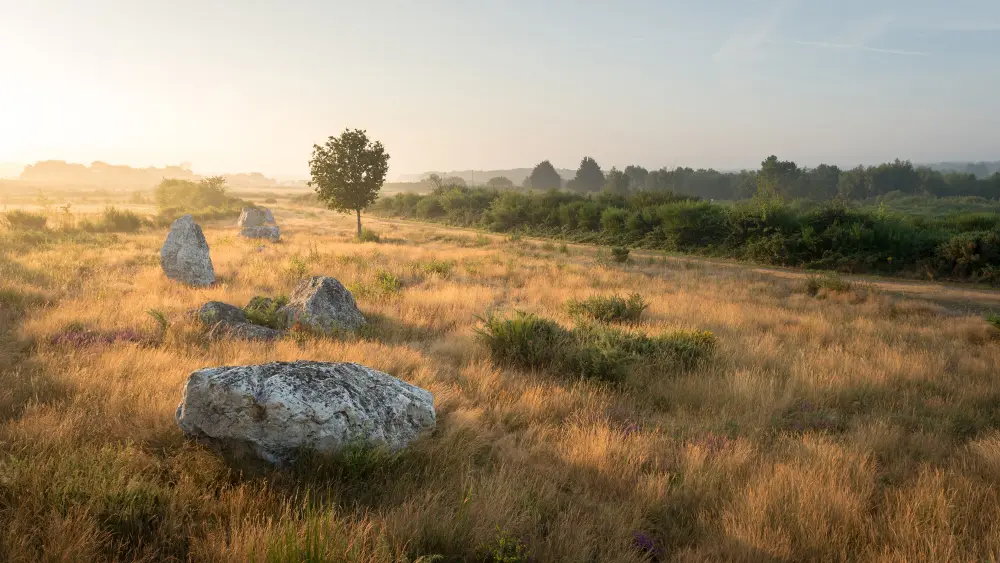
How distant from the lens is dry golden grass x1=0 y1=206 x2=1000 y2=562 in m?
2.66

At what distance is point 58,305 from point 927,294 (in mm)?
23980

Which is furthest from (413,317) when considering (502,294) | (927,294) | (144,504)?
(927,294)

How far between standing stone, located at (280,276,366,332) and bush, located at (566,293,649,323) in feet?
15.0

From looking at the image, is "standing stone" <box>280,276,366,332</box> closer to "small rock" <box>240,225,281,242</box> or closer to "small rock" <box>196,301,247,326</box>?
"small rock" <box>196,301,247,326</box>

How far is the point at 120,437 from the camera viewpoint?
142 inches

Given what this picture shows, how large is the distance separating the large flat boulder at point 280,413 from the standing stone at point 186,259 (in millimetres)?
10434

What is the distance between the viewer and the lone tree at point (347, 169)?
31.4 metres

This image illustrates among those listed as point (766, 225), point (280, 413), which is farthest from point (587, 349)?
point (766, 225)

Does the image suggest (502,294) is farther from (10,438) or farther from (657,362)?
(10,438)

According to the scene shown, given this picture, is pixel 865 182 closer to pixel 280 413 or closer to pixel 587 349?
pixel 587 349


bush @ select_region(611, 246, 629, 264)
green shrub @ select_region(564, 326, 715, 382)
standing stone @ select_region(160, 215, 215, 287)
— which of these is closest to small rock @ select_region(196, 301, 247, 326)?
standing stone @ select_region(160, 215, 215, 287)

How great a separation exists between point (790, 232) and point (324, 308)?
26.1m

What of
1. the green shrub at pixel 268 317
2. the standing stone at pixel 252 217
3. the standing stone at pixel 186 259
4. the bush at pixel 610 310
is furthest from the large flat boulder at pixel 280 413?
the standing stone at pixel 252 217

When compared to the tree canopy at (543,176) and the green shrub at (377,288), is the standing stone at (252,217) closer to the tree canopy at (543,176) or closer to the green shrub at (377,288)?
the green shrub at (377,288)
